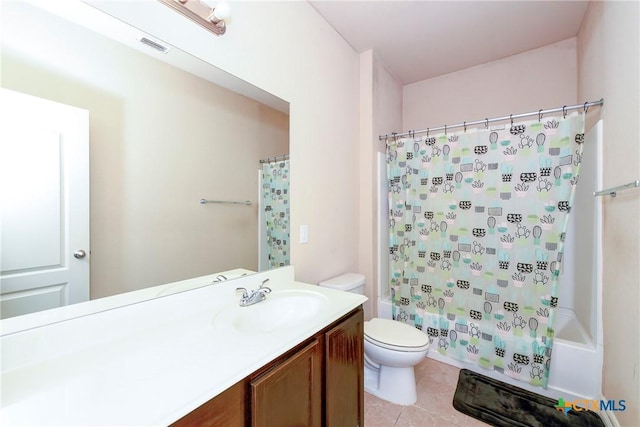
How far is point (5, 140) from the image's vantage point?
72 cm

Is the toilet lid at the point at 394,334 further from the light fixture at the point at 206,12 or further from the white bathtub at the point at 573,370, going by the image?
the light fixture at the point at 206,12

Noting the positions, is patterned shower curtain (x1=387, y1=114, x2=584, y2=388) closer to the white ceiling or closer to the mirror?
the white ceiling

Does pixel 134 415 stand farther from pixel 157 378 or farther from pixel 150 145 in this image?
pixel 150 145

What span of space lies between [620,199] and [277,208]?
178 cm

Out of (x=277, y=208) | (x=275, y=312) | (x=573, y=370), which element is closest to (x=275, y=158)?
(x=277, y=208)

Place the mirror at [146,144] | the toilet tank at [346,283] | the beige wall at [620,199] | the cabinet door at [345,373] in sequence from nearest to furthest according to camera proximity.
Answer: the mirror at [146,144]
the cabinet door at [345,373]
the beige wall at [620,199]
the toilet tank at [346,283]

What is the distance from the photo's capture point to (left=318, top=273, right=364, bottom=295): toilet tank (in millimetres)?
1836

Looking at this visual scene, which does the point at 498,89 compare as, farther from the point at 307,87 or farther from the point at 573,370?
the point at 573,370

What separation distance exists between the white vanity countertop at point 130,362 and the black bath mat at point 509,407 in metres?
1.26

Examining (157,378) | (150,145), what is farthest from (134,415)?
(150,145)

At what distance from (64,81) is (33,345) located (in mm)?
784

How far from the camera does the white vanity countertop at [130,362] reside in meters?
0.56

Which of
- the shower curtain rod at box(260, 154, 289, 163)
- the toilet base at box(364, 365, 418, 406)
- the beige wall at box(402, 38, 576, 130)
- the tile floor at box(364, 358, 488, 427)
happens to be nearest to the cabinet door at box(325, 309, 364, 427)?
the tile floor at box(364, 358, 488, 427)

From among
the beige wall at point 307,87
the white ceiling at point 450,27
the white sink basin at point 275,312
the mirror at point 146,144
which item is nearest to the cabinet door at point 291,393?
the white sink basin at point 275,312
